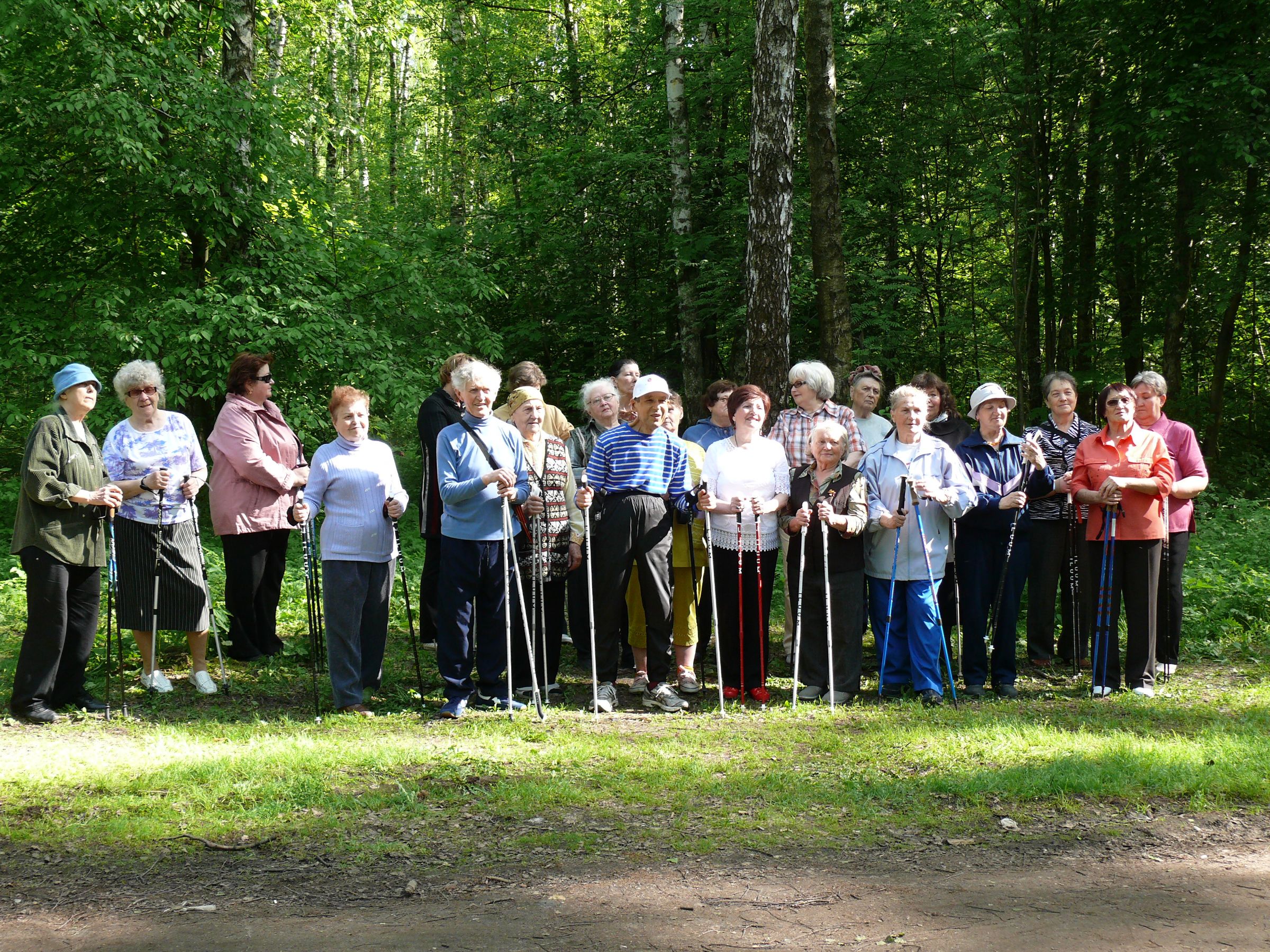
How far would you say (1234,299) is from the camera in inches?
540

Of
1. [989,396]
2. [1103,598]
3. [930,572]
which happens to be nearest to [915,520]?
[930,572]

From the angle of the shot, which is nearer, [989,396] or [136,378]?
[136,378]

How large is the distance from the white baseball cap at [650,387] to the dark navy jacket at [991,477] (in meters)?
2.18

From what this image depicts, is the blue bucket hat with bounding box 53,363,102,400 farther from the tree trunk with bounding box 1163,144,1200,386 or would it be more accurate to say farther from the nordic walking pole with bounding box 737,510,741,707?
the tree trunk with bounding box 1163,144,1200,386

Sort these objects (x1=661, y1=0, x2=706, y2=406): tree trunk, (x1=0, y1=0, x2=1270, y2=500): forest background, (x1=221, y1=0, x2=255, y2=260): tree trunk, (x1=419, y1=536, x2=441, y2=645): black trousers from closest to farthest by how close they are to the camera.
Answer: (x1=419, y1=536, x2=441, y2=645): black trousers < (x1=0, y1=0, x2=1270, y2=500): forest background < (x1=221, y1=0, x2=255, y2=260): tree trunk < (x1=661, y1=0, x2=706, y2=406): tree trunk

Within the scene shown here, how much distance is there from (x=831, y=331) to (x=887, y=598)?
442 cm

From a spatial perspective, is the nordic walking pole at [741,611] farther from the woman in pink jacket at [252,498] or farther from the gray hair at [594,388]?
the woman in pink jacket at [252,498]

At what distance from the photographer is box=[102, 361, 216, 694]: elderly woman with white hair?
6750 mm

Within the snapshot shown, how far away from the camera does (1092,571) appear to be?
286 inches

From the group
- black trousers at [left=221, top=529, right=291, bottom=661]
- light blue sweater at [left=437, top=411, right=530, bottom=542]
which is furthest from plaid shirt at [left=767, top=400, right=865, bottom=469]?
black trousers at [left=221, top=529, right=291, bottom=661]

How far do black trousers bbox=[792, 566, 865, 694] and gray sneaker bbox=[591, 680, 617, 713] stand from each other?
124cm

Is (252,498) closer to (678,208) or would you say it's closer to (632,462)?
(632,462)

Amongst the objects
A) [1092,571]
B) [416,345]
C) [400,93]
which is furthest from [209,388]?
[400,93]

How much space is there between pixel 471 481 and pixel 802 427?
2.63 metres
